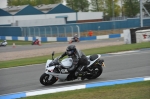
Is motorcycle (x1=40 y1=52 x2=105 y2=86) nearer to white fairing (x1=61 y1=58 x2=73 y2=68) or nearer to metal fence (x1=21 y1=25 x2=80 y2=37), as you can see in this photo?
white fairing (x1=61 y1=58 x2=73 y2=68)

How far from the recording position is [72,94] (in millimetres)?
10242

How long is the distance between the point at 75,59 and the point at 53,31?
34.7 metres

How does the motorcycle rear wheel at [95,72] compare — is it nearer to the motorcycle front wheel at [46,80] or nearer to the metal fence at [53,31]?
the motorcycle front wheel at [46,80]

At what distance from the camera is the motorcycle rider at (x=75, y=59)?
12.7 metres

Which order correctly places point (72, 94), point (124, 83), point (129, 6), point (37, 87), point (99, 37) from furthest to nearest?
1. point (129, 6)
2. point (99, 37)
3. point (37, 87)
4. point (124, 83)
5. point (72, 94)

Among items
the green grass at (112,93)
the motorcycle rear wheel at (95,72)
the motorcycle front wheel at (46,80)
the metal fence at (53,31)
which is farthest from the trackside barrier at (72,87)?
the metal fence at (53,31)

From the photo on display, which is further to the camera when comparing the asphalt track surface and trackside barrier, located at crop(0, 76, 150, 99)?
the asphalt track surface

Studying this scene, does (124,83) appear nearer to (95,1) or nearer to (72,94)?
(72,94)

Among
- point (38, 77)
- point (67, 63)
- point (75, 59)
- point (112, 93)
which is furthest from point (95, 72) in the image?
point (112, 93)

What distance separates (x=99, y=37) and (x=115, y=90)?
3603cm

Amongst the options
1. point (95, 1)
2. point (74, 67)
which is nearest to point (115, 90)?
point (74, 67)

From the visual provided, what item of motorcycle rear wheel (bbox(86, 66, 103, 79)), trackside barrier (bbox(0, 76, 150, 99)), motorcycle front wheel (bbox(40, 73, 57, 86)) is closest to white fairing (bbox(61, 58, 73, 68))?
motorcycle front wheel (bbox(40, 73, 57, 86))

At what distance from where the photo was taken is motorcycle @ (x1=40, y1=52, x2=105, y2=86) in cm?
1250

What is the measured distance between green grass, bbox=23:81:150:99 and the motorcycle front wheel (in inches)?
75.5
